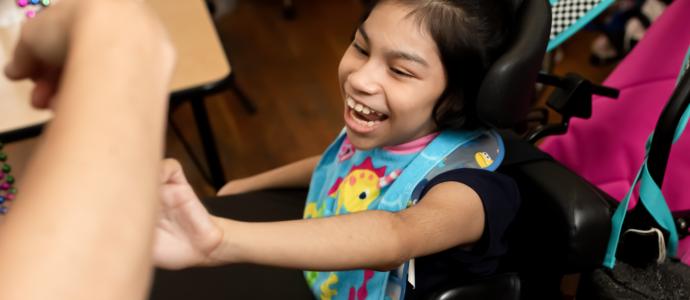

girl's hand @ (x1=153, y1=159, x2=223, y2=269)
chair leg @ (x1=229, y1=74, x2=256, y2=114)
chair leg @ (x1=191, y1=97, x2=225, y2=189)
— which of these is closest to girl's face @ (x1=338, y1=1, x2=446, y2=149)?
girl's hand @ (x1=153, y1=159, x2=223, y2=269)

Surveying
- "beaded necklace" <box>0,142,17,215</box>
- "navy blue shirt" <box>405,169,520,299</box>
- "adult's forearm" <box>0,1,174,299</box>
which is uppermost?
"adult's forearm" <box>0,1,174,299</box>

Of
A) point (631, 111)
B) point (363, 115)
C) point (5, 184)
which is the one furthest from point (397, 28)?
point (5, 184)

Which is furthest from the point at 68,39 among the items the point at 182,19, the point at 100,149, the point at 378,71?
the point at 182,19

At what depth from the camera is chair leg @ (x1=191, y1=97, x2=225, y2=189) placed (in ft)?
4.71

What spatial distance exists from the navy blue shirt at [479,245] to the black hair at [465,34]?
11 centimetres

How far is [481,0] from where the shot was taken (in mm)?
919

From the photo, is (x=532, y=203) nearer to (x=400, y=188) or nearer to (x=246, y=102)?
(x=400, y=188)

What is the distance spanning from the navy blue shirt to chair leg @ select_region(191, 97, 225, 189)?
648 mm

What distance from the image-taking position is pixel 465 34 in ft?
2.95

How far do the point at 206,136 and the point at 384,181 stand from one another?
0.67 metres

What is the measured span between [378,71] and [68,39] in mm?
567

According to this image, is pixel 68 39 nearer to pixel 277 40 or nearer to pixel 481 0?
pixel 481 0

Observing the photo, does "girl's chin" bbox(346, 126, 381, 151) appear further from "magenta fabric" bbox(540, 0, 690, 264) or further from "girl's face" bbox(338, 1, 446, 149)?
"magenta fabric" bbox(540, 0, 690, 264)

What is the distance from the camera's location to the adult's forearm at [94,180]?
322 millimetres
